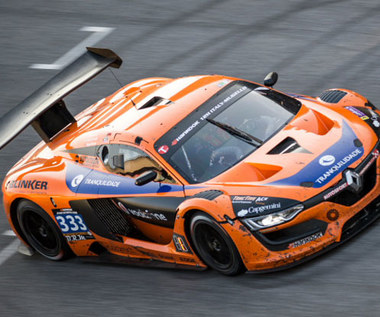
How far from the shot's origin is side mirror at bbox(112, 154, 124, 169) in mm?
7734

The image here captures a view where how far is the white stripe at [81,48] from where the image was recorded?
1273 cm

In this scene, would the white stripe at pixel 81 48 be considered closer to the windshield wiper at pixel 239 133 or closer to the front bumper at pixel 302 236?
the windshield wiper at pixel 239 133

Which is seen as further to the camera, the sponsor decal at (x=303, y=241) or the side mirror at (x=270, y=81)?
the side mirror at (x=270, y=81)

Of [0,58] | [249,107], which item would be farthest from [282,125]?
[0,58]

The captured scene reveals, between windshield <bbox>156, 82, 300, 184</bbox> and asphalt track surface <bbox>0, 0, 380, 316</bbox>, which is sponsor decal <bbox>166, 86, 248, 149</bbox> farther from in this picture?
asphalt track surface <bbox>0, 0, 380, 316</bbox>

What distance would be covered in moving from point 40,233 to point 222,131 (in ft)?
7.73

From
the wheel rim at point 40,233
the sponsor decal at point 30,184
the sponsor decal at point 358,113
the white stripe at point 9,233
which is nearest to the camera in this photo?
the sponsor decal at point 358,113

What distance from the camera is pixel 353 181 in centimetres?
696

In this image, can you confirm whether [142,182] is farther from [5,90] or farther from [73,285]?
[5,90]

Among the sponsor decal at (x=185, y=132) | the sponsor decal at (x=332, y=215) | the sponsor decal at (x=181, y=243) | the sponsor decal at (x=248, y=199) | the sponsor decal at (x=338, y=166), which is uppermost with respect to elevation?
the sponsor decal at (x=185, y=132)

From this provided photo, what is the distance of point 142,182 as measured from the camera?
7.20m

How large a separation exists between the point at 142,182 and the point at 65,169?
134 centimetres

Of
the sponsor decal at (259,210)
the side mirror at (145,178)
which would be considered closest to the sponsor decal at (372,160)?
the sponsor decal at (259,210)

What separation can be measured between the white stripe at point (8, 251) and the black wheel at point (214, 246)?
2446 mm
